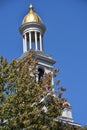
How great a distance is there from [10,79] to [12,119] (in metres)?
2.81

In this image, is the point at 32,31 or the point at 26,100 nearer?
the point at 26,100

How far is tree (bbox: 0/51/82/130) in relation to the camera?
29.3 meters

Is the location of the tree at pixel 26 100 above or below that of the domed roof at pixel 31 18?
below

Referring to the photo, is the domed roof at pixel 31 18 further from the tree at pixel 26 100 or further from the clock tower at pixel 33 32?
the tree at pixel 26 100

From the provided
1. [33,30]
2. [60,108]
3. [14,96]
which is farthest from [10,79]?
[33,30]

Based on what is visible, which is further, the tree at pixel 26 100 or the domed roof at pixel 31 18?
the domed roof at pixel 31 18

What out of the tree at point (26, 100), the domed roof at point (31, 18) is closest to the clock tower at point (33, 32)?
the domed roof at point (31, 18)

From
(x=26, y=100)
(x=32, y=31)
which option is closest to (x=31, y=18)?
(x=32, y=31)

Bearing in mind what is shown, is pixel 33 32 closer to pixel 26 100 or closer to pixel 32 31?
pixel 32 31

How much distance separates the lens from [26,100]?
3008 centimetres

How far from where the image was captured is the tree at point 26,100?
29297 millimetres

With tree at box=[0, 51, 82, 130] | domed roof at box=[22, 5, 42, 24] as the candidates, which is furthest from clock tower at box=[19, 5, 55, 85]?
tree at box=[0, 51, 82, 130]

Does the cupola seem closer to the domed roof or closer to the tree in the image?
the domed roof

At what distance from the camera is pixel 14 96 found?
29.9 metres
